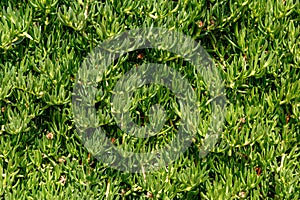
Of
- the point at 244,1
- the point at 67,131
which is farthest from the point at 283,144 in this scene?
the point at 67,131

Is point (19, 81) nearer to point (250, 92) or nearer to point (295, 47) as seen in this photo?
Answer: point (250, 92)

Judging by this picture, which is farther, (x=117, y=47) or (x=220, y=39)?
(x=220, y=39)

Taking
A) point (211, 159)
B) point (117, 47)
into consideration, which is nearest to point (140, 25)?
point (117, 47)

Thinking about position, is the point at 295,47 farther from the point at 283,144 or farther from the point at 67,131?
the point at 67,131

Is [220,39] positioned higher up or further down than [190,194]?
higher up


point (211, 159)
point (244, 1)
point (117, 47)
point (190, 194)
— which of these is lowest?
point (190, 194)

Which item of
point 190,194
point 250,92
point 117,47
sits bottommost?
point 190,194
